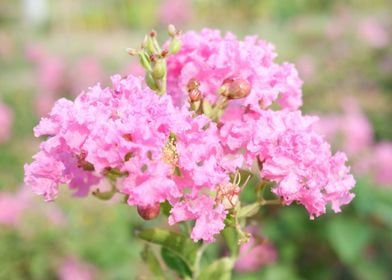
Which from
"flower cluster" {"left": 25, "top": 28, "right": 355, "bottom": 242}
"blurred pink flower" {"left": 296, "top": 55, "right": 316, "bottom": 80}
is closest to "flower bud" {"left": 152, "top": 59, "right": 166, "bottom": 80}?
"flower cluster" {"left": 25, "top": 28, "right": 355, "bottom": 242}

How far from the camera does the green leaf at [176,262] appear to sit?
122 cm

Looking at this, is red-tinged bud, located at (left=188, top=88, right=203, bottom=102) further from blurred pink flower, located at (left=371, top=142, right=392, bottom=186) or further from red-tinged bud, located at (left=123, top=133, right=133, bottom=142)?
blurred pink flower, located at (left=371, top=142, right=392, bottom=186)

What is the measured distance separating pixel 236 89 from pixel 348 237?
193 centimetres

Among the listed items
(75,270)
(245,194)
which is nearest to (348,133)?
(245,194)

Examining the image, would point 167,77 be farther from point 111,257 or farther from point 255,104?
point 111,257

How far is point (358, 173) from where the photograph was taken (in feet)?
10.2

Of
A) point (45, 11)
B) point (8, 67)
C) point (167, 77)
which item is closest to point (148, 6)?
point (45, 11)

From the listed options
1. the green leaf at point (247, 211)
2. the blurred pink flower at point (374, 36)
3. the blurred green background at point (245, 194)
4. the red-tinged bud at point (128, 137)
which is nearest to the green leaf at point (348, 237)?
the blurred green background at point (245, 194)

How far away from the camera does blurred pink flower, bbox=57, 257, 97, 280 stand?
9.41 ft

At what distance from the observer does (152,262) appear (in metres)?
1.28

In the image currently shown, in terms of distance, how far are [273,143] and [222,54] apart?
172 millimetres

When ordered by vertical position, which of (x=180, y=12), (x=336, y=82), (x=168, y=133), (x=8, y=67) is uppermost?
(x=8, y=67)

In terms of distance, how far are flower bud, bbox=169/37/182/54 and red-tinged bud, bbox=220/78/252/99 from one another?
92 mm

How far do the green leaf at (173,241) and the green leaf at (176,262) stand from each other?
3 centimetres
